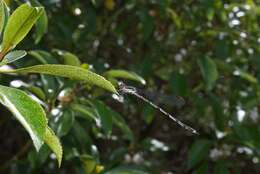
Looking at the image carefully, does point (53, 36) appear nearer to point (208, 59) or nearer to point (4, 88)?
point (208, 59)

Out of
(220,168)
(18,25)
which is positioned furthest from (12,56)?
(220,168)

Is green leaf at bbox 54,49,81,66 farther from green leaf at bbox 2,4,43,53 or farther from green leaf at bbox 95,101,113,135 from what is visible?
green leaf at bbox 2,4,43,53

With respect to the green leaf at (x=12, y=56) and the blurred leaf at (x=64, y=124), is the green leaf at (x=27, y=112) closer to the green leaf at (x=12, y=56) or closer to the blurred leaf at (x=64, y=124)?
the green leaf at (x=12, y=56)

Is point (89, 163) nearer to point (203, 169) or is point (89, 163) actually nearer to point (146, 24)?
point (203, 169)

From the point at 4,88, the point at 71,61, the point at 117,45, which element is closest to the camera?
the point at 4,88

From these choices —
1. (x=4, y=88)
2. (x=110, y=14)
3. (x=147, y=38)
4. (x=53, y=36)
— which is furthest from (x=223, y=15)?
(x=4, y=88)

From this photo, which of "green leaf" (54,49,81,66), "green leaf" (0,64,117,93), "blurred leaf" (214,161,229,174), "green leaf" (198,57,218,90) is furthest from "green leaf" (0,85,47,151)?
"blurred leaf" (214,161,229,174)
